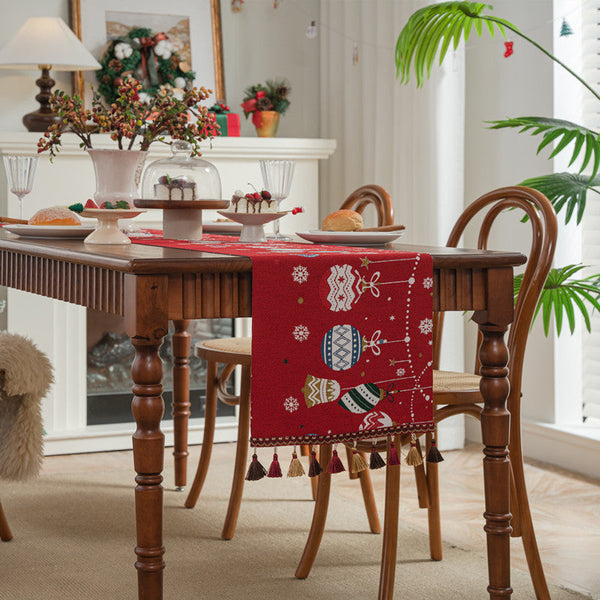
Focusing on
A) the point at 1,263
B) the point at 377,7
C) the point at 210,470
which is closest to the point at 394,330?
the point at 1,263

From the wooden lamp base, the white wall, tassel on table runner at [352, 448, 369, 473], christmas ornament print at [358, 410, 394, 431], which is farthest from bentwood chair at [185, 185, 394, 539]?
the white wall

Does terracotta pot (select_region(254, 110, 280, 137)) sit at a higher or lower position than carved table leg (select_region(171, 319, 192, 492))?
higher

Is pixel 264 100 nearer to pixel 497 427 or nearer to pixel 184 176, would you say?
pixel 184 176

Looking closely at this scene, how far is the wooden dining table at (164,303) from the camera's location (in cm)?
154

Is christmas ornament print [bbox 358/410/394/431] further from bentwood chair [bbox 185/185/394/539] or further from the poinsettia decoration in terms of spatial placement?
the poinsettia decoration

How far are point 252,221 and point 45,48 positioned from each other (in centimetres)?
187

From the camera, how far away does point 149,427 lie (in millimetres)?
1573

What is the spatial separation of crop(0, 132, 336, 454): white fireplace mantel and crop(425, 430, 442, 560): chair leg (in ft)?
5.22

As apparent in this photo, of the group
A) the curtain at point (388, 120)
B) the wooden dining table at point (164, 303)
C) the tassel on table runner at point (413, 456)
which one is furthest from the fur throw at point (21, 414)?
the curtain at point (388, 120)

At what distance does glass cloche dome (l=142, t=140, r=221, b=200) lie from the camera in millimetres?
2094

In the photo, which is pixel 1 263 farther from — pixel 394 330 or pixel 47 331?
pixel 47 331

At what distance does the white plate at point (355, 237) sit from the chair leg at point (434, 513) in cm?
59

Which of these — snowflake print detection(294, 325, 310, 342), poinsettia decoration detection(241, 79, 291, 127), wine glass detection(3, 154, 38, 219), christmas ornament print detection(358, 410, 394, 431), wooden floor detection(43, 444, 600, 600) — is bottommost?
wooden floor detection(43, 444, 600, 600)


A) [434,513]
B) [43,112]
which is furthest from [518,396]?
[43,112]
